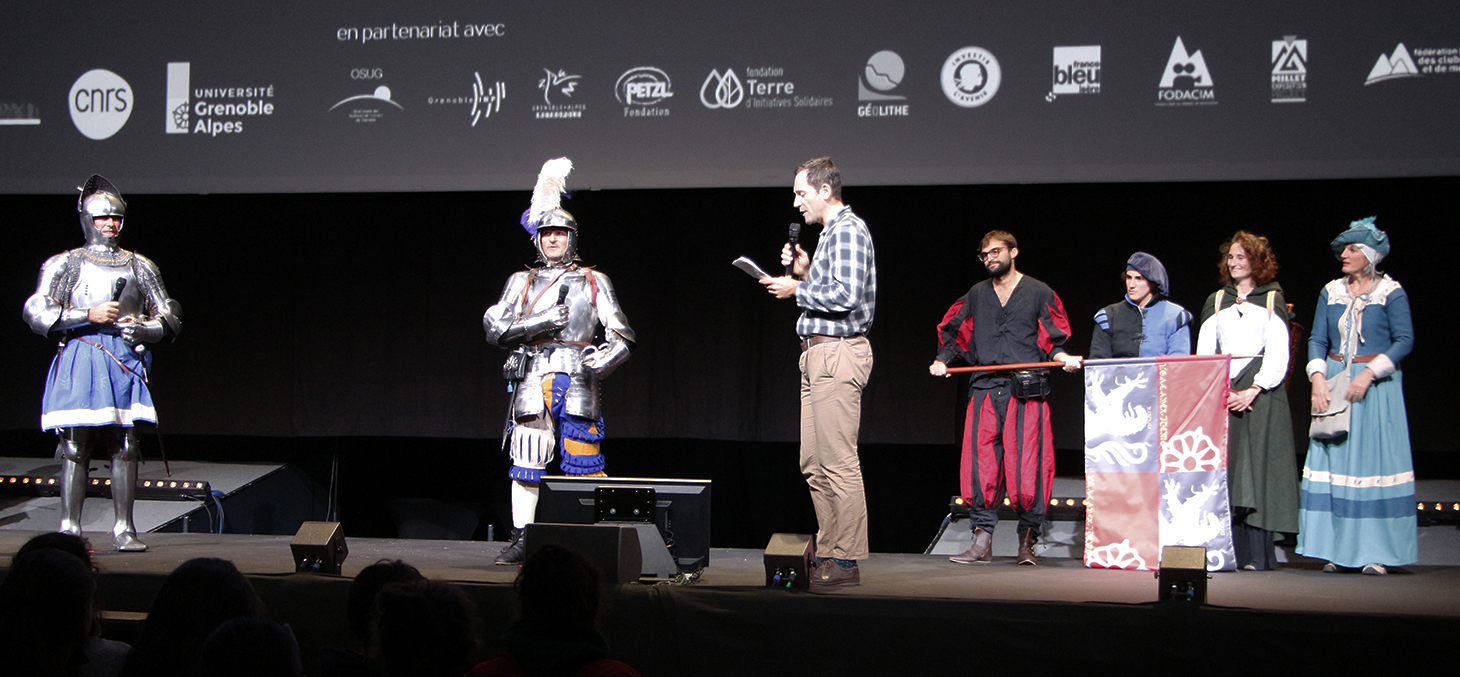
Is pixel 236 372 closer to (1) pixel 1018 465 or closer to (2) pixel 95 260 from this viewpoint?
(2) pixel 95 260

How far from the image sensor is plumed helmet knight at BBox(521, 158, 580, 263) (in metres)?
4.55

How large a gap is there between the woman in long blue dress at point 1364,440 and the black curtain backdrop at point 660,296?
3.90ft

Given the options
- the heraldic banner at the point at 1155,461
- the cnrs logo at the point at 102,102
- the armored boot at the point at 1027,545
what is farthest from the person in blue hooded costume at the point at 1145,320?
the cnrs logo at the point at 102,102

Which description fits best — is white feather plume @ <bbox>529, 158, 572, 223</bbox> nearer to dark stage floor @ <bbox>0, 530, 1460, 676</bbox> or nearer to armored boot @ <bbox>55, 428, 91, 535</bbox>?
dark stage floor @ <bbox>0, 530, 1460, 676</bbox>

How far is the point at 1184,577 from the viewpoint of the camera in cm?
298

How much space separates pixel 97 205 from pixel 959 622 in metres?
3.77

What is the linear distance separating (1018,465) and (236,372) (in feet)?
15.0

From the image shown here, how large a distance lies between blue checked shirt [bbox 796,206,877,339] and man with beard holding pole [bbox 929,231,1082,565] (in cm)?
99

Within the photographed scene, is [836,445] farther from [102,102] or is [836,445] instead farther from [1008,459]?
[102,102]

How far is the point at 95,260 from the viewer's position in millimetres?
4570

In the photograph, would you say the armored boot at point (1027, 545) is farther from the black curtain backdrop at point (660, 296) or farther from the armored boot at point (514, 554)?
the armored boot at point (514, 554)

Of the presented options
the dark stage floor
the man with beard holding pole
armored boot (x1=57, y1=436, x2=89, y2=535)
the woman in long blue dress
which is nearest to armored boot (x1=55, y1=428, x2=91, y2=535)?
armored boot (x1=57, y1=436, x2=89, y2=535)

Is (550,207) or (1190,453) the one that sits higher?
(550,207)

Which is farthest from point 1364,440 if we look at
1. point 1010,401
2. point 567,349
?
point 567,349
